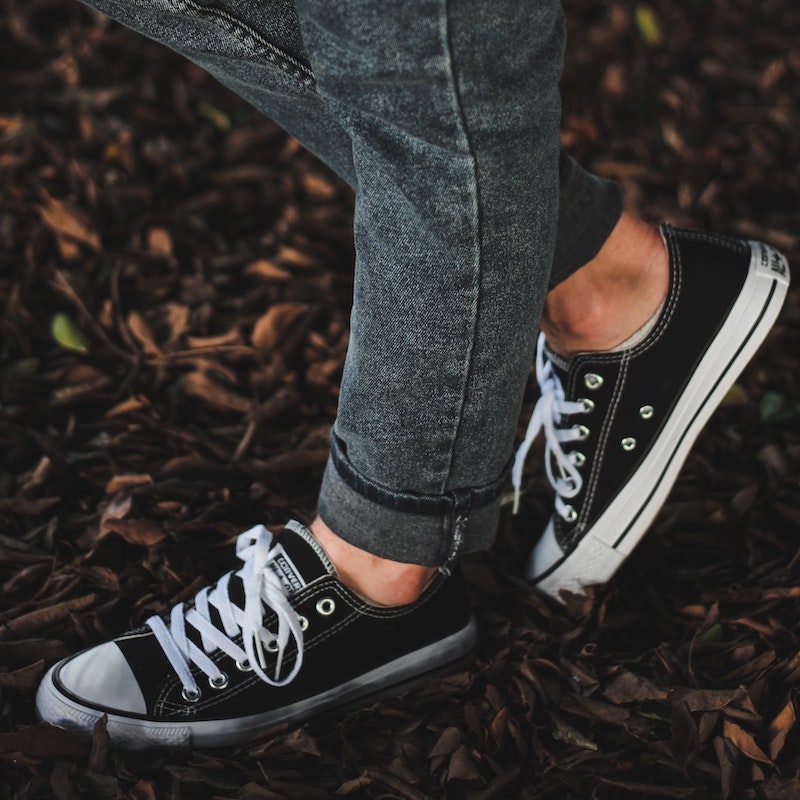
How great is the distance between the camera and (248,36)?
0.85 m

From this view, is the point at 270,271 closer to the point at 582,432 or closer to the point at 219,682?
the point at 582,432

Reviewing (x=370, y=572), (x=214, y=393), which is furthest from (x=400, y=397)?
(x=214, y=393)

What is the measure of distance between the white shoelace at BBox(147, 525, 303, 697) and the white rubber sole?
53 millimetres

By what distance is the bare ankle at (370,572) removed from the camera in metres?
1.10

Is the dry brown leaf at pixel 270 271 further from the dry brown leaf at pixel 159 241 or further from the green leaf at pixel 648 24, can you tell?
the green leaf at pixel 648 24

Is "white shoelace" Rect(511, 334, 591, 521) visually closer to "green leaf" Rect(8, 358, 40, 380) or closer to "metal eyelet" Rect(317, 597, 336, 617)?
"metal eyelet" Rect(317, 597, 336, 617)

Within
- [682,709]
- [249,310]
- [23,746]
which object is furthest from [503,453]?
[249,310]

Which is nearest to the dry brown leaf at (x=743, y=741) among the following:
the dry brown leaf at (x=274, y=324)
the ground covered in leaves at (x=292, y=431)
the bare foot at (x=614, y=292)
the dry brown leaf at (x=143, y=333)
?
the ground covered in leaves at (x=292, y=431)

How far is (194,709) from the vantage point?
112 cm

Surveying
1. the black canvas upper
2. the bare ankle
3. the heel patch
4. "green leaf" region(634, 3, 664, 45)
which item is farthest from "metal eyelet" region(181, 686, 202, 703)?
"green leaf" region(634, 3, 664, 45)

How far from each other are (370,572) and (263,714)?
8.9 inches

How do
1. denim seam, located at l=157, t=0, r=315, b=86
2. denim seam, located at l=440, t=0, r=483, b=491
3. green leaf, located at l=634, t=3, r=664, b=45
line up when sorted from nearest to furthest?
denim seam, located at l=440, t=0, r=483, b=491 → denim seam, located at l=157, t=0, r=315, b=86 → green leaf, located at l=634, t=3, r=664, b=45

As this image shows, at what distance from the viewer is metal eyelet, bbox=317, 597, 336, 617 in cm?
111

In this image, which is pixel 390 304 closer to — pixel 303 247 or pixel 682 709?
pixel 682 709
